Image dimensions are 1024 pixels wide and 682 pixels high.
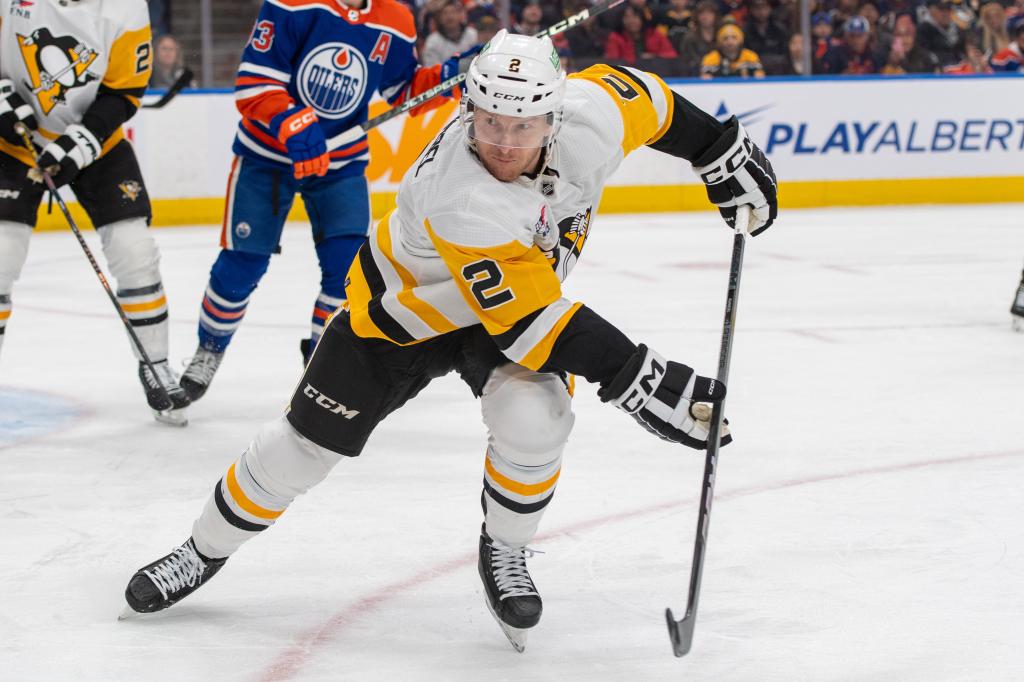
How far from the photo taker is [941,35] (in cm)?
946

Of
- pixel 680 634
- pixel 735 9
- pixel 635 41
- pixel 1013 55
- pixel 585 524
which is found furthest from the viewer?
pixel 1013 55

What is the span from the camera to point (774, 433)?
138 inches

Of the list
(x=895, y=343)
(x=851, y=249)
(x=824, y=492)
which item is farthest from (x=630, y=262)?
(x=824, y=492)

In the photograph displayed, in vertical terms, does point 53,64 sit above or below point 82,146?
above

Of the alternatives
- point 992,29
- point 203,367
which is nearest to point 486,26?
point 992,29

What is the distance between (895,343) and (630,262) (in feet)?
7.12

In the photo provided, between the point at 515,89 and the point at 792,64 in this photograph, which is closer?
the point at 515,89

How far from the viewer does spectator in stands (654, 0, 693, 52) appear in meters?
8.98

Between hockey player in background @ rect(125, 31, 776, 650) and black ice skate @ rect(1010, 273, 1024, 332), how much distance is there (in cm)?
268

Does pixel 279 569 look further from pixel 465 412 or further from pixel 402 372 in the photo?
pixel 465 412

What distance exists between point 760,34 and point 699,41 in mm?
457

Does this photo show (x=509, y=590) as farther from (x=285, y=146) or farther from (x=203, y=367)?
(x=203, y=367)

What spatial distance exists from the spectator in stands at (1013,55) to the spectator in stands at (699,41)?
192cm

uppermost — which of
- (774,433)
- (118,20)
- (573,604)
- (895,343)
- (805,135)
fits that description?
(118,20)
